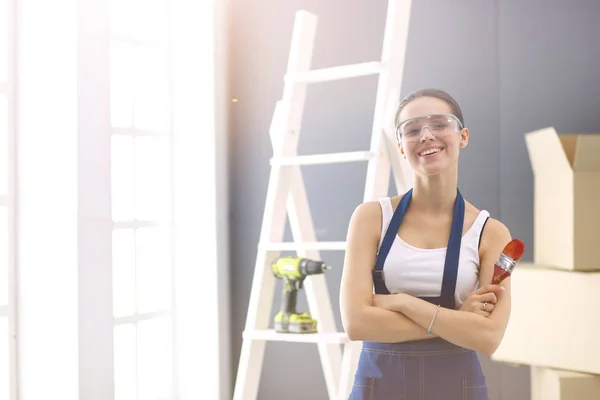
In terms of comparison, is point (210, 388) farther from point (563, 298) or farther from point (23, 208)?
point (563, 298)

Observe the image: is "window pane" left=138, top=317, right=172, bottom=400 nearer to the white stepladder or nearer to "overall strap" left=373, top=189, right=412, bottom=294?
the white stepladder

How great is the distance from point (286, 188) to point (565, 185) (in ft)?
3.33

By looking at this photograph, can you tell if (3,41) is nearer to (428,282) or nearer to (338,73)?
(338,73)

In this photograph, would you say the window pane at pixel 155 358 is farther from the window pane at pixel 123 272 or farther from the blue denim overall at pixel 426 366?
the blue denim overall at pixel 426 366

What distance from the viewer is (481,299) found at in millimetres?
1659

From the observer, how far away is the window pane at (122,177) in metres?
3.31

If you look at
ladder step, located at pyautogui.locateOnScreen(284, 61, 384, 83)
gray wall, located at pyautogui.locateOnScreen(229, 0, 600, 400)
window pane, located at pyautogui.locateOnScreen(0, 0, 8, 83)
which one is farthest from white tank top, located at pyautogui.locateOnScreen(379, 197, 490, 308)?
window pane, located at pyautogui.locateOnScreen(0, 0, 8, 83)

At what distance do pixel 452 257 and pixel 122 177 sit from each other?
6.53ft

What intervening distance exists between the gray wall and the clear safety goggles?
164 cm

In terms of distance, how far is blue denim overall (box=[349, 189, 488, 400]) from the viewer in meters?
1.65

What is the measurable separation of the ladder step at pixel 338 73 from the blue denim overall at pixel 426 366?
128 cm

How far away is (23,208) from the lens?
2920mm

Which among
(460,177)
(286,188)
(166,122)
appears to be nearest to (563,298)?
(460,177)

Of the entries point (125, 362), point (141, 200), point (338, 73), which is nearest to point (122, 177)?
point (141, 200)
